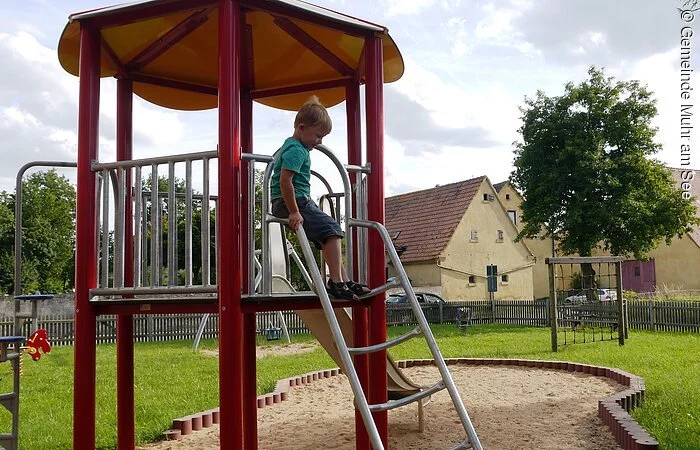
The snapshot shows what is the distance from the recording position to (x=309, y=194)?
4.34 metres

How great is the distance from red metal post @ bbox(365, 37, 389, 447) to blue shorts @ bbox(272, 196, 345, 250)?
569 millimetres

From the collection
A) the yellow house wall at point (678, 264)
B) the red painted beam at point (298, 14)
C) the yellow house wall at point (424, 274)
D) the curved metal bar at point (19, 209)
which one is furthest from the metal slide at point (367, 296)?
the yellow house wall at point (678, 264)

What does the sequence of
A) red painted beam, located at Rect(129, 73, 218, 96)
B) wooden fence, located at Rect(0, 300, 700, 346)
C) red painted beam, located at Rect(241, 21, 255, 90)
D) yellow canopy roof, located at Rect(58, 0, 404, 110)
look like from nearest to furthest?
yellow canopy roof, located at Rect(58, 0, 404, 110) < red painted beam, located at Rect(241, 21, 255, 90) < red painted beam, located at Rect(129, 73, 218, 96) < wooden fence, located at Rect(0, 300, 700, 346)

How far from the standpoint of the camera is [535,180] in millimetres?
26016

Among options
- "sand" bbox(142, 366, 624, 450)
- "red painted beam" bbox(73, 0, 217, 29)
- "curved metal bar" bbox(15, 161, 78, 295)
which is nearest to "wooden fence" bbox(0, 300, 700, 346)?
"sand" bbox(142, 366, 624, 450)

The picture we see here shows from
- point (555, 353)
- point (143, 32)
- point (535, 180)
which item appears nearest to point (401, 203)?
point (535, 180)

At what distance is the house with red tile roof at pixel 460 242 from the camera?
3147 centimetres

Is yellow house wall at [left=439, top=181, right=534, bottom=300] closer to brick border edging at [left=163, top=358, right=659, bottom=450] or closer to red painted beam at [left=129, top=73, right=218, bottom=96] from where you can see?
brick border edging at [left=163, top=358, right=659, bottom=450]

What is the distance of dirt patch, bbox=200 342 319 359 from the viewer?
47.4 feet

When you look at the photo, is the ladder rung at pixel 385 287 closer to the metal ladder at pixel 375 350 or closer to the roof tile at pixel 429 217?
the metal ladder at pixel 375 350

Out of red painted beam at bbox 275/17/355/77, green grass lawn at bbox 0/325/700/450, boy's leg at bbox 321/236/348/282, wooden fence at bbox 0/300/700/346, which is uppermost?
red painted beam at bbox 275/17/355/77

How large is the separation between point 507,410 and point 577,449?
1942mm

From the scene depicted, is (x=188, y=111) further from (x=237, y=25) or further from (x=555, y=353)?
(x=555, y=353)

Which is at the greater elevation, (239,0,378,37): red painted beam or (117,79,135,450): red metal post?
(239,0,378,37): red painted beam
